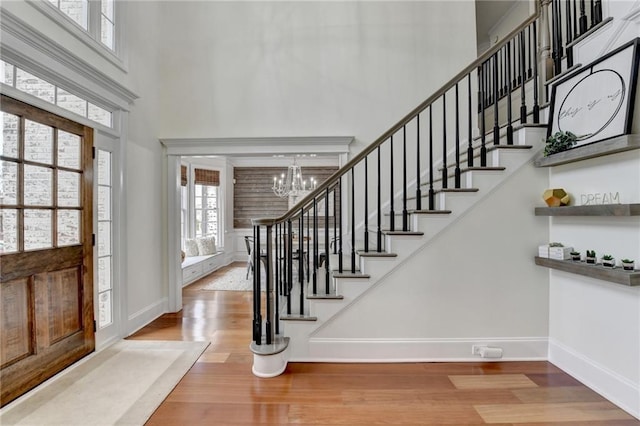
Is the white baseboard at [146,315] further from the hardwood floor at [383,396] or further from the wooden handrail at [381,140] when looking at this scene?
the wooden handrail at [381,140]

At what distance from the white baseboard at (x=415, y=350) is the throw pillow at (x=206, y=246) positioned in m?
4.37

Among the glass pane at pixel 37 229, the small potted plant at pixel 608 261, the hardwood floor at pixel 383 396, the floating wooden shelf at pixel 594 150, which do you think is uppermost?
the floating wooden shelf at pixel 594 150

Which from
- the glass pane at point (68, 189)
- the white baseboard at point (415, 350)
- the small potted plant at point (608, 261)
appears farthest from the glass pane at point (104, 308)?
the small potted plant at point (608, 261)

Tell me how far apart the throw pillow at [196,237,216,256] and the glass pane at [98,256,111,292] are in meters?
3.23

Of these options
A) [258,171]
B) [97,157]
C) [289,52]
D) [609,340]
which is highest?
[289,52]

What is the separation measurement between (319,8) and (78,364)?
4597mm

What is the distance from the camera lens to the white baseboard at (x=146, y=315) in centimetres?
314

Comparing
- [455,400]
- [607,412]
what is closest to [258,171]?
[455,400]

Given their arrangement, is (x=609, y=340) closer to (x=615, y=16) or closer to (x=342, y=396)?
(x=342, y=396)

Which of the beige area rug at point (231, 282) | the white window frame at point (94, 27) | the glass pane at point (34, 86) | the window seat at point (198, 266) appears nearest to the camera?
the glass pane at point (34, 86)

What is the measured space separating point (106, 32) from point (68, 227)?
2051 millimetres

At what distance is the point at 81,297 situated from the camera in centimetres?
258

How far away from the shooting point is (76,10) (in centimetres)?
261

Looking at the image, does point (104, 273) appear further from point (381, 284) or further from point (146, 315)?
point (381, 284)
